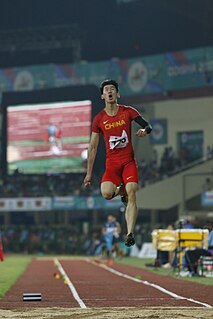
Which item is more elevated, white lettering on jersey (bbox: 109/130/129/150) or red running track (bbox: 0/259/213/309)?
white lettering on jersey (bbox: 109/130/129/150)

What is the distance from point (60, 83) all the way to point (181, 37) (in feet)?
28.1

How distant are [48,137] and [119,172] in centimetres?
4077

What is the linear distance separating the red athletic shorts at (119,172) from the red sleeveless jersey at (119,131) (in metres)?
0.09

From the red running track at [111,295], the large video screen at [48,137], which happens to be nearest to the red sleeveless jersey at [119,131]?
the red running track at [111,295]

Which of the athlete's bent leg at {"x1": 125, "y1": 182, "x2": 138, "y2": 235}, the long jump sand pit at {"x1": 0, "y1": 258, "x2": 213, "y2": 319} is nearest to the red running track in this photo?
the long jump sand pit at {"x1": 0, "y1": 258, "x2": 213, "y2": 319}

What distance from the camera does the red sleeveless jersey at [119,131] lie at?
1286 centimetres

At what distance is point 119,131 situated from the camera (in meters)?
12.8

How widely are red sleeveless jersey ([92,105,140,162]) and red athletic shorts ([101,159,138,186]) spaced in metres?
0.09

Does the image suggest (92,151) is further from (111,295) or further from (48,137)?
(48,137)

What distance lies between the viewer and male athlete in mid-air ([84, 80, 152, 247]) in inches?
501

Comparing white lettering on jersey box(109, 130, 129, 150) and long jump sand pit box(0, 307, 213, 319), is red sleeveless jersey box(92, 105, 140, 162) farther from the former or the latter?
long jump sand pit box(0, 307, 213, 319)

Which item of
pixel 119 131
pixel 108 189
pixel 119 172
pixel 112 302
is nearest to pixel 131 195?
pixel 108 189

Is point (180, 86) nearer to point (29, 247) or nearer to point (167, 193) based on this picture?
point (167, 193)

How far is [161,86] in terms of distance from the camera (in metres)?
54.7
